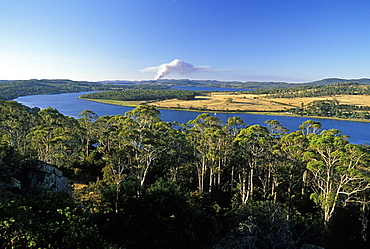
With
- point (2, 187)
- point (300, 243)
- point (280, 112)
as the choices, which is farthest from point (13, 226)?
point (280, 112)

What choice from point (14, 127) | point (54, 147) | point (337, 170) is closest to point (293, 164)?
point (337, 170)

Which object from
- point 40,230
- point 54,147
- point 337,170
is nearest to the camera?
point 40,230

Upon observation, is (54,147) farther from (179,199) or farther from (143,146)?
(179,199)

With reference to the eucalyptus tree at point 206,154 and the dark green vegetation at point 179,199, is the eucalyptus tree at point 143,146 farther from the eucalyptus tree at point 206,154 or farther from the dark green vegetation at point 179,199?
the eucalyptus tree at point 206,154

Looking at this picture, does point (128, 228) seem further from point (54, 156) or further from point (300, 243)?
point (54, 156)

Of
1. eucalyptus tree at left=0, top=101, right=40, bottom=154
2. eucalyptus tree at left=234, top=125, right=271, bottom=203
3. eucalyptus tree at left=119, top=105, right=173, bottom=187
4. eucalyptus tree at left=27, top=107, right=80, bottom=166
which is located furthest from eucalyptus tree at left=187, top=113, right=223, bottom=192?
eucalyptus tree at left=0, top=101, right=40, bottom=154

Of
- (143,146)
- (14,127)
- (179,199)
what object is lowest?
(179,199)

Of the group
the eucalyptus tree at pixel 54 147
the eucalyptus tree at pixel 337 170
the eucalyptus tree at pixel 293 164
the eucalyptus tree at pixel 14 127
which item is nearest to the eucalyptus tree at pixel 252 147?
the eucalyptus tree at pixel 293 164

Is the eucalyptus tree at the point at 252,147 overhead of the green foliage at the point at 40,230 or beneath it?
beneath

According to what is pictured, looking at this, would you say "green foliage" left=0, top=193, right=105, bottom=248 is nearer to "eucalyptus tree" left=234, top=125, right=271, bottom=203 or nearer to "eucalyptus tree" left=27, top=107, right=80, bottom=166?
"eucalyptus tree" left=234, top=125, right=271, bottom=203
